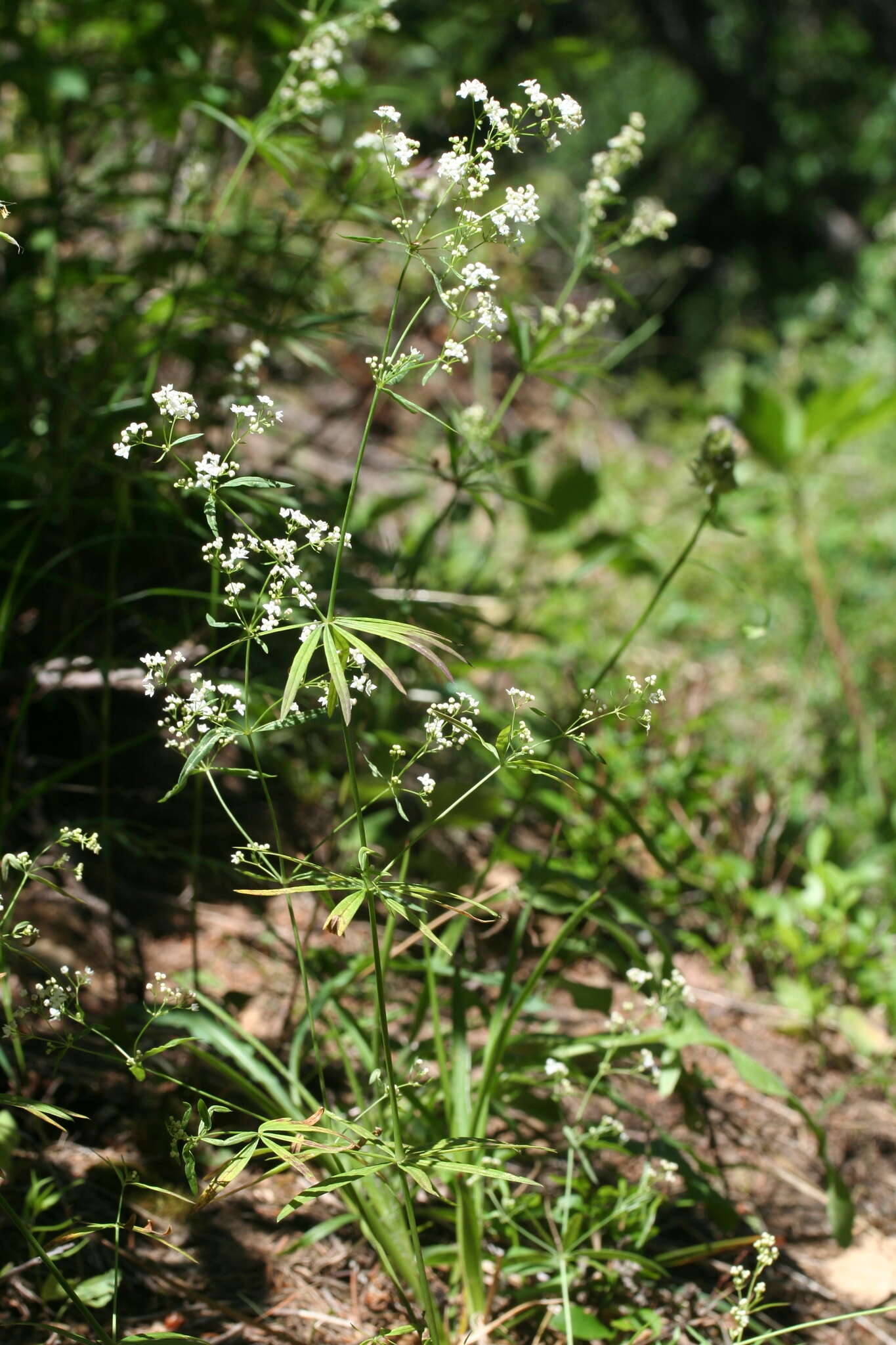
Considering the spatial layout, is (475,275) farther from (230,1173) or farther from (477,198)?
(230,1173)

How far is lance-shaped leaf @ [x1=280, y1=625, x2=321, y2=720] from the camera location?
761mm

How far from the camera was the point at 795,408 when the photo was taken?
318cm

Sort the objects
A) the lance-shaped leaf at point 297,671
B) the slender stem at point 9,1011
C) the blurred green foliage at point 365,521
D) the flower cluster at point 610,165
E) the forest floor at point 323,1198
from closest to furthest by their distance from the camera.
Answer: the lance-shaped leaf at point 297,671 → the slender stem at point 9,1011 → the forest floor at point 323,1198 → the flower cluster at point 610,165 → the blurred green foliage at point 365,521

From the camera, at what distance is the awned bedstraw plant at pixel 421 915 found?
0.85 meters

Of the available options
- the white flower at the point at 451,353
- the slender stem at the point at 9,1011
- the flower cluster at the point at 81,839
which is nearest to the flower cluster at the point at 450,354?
the white flower at the point at 451,353

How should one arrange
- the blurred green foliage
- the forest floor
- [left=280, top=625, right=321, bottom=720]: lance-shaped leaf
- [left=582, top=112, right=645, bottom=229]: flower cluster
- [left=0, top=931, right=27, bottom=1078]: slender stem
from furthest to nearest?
1. the blurred green foliage
2. [left=582, top=112, right=645, bottom=229]: flower cluster
3. the forest floor
4. [left=0, top=931, right=27, bottom=1078]: slender stem
5. [left=280, top=625, right=321, bottom=720]: lance-shaped leaf

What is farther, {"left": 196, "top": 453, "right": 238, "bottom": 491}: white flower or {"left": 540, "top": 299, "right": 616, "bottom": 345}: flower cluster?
{"left": 540, "top": 299, "right": 616, "bottom": 345}: flower cluster

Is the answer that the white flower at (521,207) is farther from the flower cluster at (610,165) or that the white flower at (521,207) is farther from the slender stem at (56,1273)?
the slender stem at (56,1273)

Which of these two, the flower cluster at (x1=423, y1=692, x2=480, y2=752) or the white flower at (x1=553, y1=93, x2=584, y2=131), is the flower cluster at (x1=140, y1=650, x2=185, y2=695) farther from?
the white flower at (x1=553, y1=93, x2=584, y2=131)

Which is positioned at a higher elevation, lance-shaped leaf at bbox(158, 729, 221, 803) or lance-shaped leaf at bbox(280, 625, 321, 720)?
lance-shaped leaf at bbox(280, 625, 321, 720)

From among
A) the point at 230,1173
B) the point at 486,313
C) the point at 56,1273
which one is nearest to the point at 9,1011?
the point at 56,1273

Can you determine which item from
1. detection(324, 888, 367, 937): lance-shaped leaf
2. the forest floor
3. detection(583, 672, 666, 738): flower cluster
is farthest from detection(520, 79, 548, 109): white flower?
the forest floor

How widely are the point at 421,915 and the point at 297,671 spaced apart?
1.17 ft

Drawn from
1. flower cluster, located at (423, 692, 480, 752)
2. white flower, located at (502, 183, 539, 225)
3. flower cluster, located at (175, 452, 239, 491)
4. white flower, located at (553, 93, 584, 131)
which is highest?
white flower, located at (553, 93, 584, 131)
